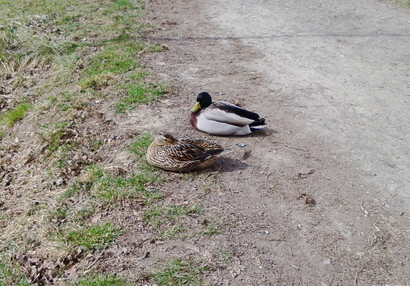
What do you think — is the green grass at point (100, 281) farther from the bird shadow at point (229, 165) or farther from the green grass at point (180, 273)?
the bird shadow at point (229, 165)

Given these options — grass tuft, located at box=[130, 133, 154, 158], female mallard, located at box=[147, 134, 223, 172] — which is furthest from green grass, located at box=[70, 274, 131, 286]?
grass tuft, located at box=[130, 133, 154, 158]

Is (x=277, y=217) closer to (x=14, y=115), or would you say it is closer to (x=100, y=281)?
(x=100, y=281)

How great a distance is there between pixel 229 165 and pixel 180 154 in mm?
628

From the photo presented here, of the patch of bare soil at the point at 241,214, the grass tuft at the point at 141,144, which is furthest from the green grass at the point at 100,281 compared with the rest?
the grass tuft at the point at 141,144

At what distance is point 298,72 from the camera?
7.36 metres

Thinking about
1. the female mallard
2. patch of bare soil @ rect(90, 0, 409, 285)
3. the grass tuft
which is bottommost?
patch of bare soil @ rect(90, 0, 409, 285)

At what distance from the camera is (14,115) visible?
6.68m

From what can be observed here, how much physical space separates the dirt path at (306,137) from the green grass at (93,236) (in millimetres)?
804

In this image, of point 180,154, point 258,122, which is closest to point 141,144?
point 180,154

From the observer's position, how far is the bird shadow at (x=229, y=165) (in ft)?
15.9

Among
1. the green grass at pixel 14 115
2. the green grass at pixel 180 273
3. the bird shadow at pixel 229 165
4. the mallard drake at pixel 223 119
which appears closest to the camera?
the green grass at pixel 180 273

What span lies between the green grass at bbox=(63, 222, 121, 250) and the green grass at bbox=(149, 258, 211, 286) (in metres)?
0.64

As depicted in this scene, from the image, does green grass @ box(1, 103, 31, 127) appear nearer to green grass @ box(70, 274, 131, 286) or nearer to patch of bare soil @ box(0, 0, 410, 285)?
patch of bare soil @ box(0, 0, 410, 285)

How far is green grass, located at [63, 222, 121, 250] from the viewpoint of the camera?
390 cm
